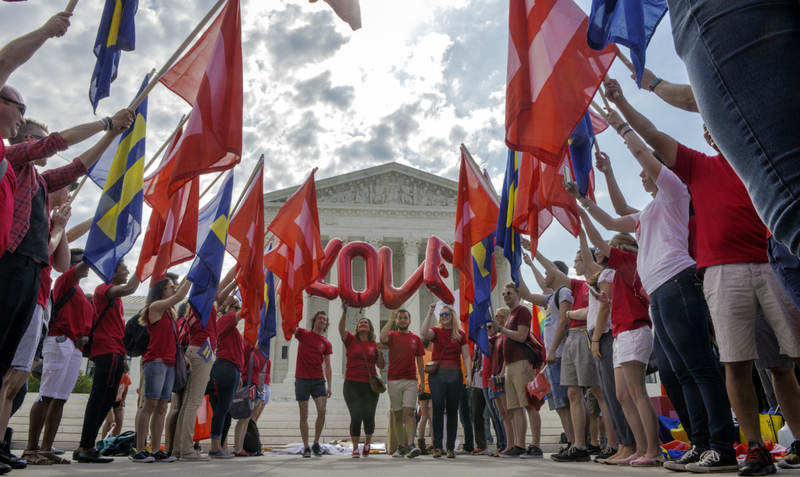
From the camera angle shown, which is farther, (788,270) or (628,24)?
(628,24)

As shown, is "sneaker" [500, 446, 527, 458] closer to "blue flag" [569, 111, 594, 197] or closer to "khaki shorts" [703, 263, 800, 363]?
"blue flag" [569, 111, 594, 197]

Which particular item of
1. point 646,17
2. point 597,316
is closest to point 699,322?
point 597,316

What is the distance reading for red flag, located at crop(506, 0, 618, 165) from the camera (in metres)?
3.72

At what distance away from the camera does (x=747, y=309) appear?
2.92m

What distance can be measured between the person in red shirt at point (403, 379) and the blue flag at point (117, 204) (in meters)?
3.71

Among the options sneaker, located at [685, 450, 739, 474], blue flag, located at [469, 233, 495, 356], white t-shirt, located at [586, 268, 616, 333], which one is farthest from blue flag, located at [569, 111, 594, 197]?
blue flag, located at [469, 233, 495, 356]

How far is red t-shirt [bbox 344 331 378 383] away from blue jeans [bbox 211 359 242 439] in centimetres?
163

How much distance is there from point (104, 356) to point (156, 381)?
60 centimetres

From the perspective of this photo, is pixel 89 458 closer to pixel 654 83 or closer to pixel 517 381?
pixel 517 381

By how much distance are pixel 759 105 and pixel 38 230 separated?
12.5 feet

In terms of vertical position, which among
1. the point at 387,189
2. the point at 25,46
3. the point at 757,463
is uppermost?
the point at 387,189

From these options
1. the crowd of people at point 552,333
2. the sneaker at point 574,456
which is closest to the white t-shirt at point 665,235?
the crowd of people at point 552,333

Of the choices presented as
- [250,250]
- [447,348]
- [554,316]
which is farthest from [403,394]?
[250,250]

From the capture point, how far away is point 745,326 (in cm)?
291
